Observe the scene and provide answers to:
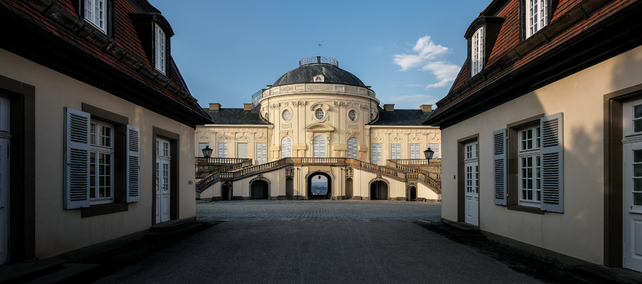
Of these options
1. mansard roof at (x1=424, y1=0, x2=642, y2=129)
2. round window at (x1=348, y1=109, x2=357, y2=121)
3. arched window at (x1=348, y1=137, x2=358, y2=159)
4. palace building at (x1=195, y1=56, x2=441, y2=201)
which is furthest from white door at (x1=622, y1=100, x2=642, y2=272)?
round window at (x1=348, y1=109, x2=357, y2=121)

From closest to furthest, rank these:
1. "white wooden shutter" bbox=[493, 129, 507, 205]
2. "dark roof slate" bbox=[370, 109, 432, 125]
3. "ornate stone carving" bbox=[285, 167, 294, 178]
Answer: "white wooden shutter" bbox=[493, 129, 507, 205], "ornate stone carving" bbox=[285, 167, 294, 178], "dark roof slate" bbox=[370, 109, 432, 125]

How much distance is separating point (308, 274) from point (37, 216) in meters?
4.16

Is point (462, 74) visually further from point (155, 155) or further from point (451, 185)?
point (155, 155)

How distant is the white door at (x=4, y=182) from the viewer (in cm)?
589

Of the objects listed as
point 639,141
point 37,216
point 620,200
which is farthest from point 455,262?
point 37,216

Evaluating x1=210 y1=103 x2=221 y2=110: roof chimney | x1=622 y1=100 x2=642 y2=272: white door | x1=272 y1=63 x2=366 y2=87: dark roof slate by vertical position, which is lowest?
x1=622 y1=100 x2=642 y2=272: white door

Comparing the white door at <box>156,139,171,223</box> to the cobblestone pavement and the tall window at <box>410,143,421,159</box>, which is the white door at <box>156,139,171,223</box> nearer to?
the cobblestone pavement

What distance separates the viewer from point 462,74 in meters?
13.5

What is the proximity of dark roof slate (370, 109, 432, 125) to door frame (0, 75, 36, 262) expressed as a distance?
42.4 meters

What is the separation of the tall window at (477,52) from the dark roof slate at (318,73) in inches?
1283

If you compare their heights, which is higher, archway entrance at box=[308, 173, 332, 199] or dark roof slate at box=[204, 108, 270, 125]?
dark roof slate at box=[204, 108, 270, 125]

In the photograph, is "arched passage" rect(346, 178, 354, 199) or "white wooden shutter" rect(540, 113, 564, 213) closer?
"white wooden shutter" rect(540, 113, 564, 213)

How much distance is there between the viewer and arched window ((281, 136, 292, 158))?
44.9 m

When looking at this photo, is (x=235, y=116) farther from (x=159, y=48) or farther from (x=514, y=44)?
(x=514, y=44)
